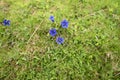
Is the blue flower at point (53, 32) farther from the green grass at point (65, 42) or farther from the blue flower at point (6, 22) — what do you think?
the blue flower at point (6, 22)

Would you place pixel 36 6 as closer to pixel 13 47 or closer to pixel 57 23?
pixel 57 23

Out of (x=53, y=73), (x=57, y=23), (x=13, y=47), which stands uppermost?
(x=57, y=23)

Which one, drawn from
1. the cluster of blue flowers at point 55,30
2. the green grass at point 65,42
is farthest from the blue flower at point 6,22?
the cluster of blue flowers at point 55,30

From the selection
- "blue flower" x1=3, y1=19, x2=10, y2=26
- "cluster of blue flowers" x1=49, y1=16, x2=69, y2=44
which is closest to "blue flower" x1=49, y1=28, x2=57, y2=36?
"cluster of blue flowers" x1=49, y1=16, x2=69, y2=44

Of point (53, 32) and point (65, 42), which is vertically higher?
point (53, 32)

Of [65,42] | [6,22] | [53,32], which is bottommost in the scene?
[65,42]

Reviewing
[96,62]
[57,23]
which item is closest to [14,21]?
[57,23]

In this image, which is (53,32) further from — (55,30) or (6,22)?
(6,22)

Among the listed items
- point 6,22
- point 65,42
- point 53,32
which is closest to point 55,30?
point 53,32
